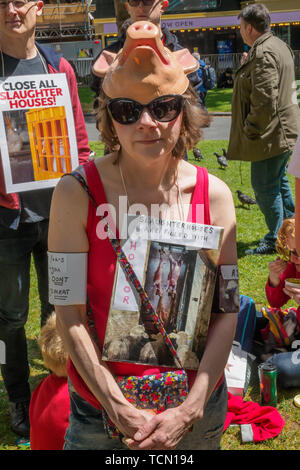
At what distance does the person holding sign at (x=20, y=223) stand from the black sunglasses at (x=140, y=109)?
46.2 inches

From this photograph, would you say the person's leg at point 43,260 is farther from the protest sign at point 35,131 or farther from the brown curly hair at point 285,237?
the brown curly hair at point 285,237

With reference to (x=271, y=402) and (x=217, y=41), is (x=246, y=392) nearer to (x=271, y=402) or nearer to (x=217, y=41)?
(x=271, y=402)

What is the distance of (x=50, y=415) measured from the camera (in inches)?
103

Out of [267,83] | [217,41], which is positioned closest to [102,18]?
[217,41]

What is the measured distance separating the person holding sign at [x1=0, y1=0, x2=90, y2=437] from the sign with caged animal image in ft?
3.93

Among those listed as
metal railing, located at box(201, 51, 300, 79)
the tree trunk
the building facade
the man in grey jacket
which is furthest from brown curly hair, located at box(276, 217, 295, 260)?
the building facade

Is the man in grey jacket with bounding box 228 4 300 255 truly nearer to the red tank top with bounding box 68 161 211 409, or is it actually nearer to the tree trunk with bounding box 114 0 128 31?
the tree trunk with bounding box 114 0 128 31

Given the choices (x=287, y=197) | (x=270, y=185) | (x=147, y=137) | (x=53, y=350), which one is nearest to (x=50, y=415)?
(x=53, y=350)

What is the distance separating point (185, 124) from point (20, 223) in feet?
4.24

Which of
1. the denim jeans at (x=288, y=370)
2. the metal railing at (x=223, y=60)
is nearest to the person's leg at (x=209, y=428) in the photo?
the denim jeans at (x=288, y=370)

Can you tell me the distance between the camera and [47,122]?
2797mm

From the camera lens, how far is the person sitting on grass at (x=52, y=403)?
2.58 metres

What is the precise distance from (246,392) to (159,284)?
208cm
